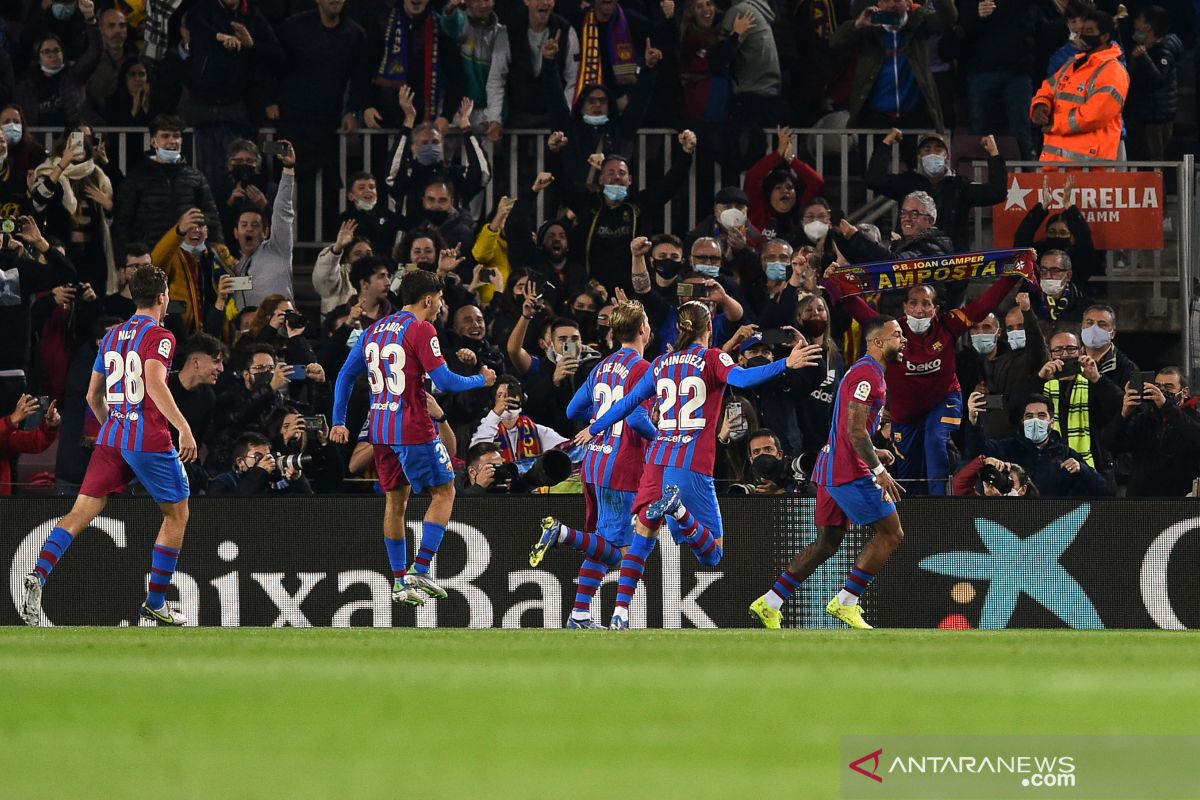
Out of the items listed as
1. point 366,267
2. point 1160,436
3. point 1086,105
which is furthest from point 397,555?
point 1086,105

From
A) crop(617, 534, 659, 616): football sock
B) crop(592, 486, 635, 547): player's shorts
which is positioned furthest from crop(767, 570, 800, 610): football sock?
crop(592, 486, 635, 547): player's shorts

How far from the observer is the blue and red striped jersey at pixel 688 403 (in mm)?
11555

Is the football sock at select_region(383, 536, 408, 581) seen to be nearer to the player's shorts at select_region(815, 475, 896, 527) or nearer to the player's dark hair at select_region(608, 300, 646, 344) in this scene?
the player's dark hair at select_region(608, 300, 646, 344)

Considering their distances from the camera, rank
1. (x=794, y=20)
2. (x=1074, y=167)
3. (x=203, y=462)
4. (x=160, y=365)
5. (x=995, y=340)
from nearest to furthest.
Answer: (x=160, y=365)
(x=203, y=462)
(x=995, y=340)
(x=1074, y=167)
(x=794, y=20)

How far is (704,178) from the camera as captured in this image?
1741 centimetres

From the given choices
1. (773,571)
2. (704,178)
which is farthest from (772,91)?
(773,571)

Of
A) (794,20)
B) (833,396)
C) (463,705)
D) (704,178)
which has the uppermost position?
(794,20)

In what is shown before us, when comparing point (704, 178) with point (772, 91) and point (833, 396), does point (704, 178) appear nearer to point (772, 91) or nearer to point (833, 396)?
point (772, 91)

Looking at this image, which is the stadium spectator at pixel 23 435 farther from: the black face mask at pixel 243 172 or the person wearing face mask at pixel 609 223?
the person wearing face mask at pixel 609 223

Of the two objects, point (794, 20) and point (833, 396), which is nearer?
point (833, 396)

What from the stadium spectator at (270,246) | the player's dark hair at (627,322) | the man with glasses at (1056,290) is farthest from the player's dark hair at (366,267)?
the man with glasses at (1056,290)

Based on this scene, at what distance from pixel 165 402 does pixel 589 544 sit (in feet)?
8.76

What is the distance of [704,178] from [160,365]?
24.1 feet

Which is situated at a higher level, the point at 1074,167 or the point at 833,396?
the point at 1074,167
